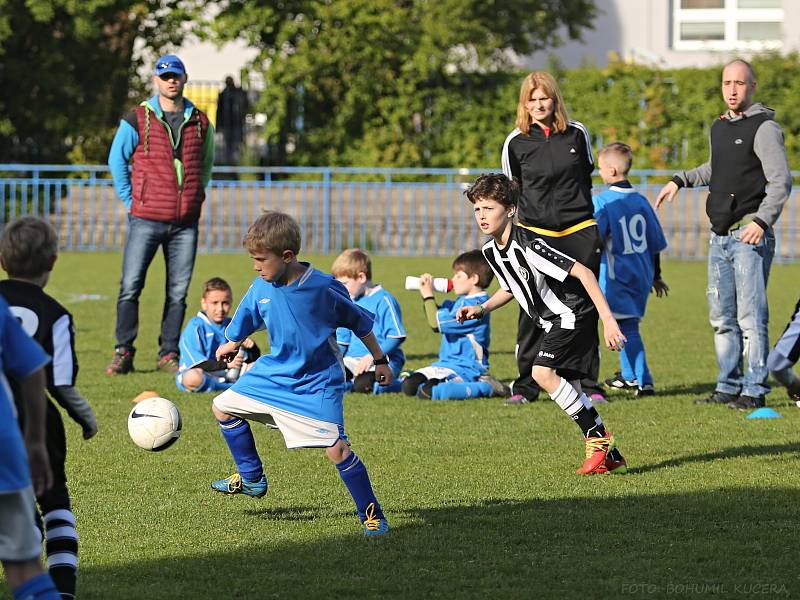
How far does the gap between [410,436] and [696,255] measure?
664 inches

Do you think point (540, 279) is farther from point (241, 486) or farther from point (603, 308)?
point (241, 486)

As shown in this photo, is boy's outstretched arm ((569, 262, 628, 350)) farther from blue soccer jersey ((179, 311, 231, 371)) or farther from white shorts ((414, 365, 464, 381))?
blue soccer jersey ((179, 311, 231, 371))

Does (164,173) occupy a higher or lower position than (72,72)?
lower

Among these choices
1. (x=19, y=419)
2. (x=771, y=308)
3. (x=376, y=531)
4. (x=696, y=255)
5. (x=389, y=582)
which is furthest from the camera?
(x=696, y=255)

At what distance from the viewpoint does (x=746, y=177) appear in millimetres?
8984

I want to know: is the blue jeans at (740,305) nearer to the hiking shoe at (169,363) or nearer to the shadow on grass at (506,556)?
the shadow on grass at (506,556)

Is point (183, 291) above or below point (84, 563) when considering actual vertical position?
above

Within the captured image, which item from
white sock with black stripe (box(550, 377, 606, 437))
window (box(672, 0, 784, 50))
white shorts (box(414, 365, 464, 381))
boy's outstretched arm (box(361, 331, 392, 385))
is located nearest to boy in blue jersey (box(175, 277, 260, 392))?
white shorts (box(414, 365, 464, 381))

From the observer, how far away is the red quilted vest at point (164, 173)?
10836 mm

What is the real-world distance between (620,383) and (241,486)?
453 cm

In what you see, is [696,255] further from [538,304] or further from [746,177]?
[538,304]

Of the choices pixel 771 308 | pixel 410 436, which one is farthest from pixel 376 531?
pixel 771 308

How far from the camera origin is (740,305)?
355 inches

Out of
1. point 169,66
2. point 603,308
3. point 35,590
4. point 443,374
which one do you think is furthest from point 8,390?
point 169,66
